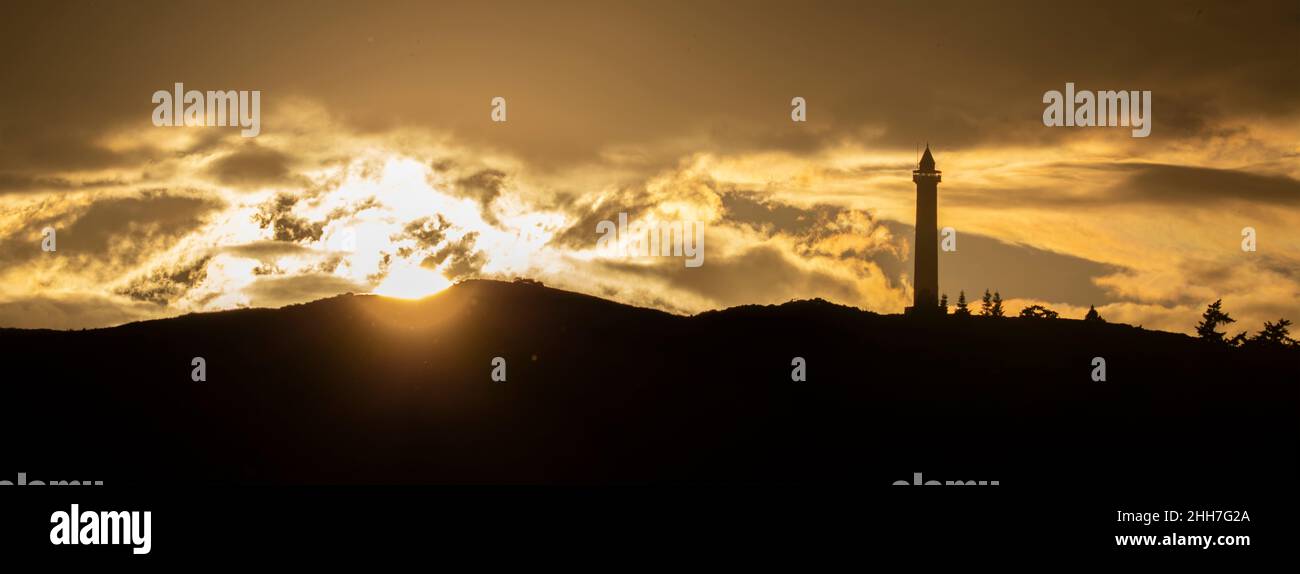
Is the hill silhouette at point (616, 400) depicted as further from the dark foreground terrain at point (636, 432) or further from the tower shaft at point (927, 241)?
the tower shaft at point (927, 241)

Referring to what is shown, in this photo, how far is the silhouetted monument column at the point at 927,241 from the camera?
85812mm

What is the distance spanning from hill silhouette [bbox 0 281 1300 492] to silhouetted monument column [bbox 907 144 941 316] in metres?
10.7

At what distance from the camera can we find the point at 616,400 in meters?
62.6

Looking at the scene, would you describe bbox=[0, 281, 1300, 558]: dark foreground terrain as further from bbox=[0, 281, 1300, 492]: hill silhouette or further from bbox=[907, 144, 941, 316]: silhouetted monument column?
bbox=[907, 144, 941, 316]: silhouetted monument column

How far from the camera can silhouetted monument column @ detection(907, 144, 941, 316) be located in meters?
85.8

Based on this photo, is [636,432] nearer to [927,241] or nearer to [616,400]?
[616,400]

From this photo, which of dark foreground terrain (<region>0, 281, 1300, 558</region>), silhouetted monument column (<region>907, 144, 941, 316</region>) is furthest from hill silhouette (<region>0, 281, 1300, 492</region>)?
silhouetted monument column (<region>907, 144, 941, 316</region>)

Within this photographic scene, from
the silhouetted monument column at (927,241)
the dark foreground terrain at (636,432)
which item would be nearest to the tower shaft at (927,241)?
the silhouetted monument column at (927,241)

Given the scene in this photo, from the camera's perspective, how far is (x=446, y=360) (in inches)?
2581

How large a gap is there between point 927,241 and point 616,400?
33526mm
